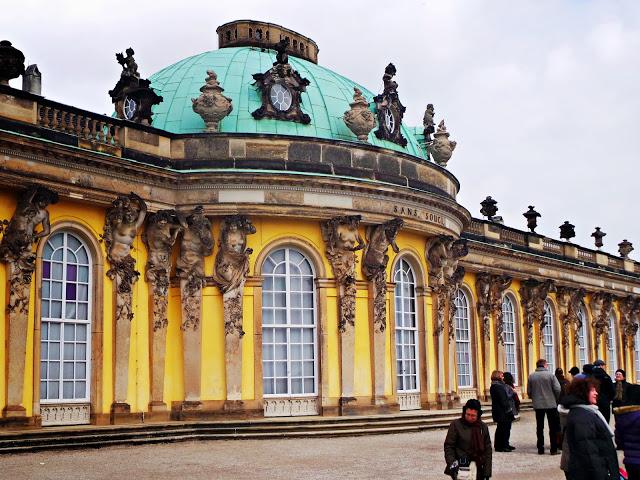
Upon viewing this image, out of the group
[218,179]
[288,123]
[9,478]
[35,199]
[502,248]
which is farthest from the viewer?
[502,248]

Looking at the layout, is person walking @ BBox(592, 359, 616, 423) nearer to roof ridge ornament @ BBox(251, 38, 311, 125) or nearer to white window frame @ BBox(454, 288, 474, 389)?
roof ridge ornament @ BBox(251, 38, 311, 125)

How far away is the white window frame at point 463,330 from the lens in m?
31.3

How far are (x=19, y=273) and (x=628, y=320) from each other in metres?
32.2

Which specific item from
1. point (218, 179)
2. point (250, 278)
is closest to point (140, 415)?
point (250, 278)

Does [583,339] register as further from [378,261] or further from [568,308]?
[378,261]

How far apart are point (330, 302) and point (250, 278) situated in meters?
2.19

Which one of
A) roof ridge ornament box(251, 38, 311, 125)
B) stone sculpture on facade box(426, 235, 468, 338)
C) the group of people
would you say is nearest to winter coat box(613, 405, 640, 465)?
the group of people

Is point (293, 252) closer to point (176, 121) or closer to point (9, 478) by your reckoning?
point (176, 121)

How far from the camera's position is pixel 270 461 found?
15.9 metres

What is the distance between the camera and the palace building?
1944cm

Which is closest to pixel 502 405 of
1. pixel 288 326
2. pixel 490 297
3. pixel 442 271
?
pixel 288 326

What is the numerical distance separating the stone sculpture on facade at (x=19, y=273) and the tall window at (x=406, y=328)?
10.1 m

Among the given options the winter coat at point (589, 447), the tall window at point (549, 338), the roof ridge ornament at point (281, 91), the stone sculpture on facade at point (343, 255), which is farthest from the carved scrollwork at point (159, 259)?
the tall window at point (549, 338)

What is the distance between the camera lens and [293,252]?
2331cm
